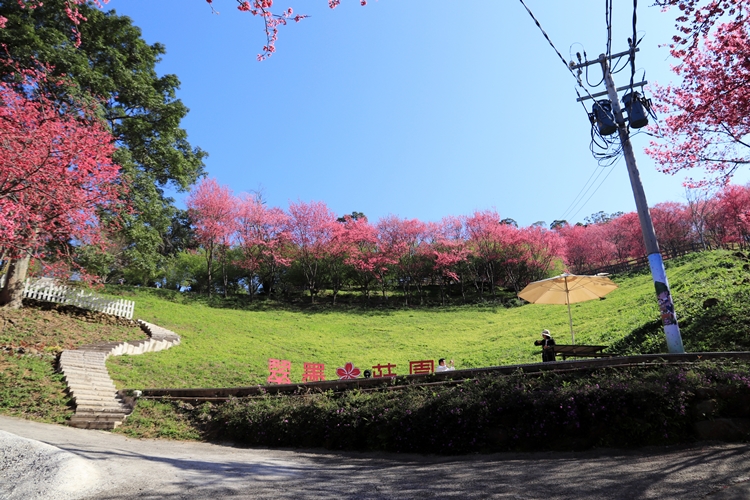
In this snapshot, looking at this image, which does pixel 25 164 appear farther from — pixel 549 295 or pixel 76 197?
pixel 549 295

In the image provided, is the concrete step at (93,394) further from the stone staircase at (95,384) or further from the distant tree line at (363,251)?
the distant tree line at (363,251)

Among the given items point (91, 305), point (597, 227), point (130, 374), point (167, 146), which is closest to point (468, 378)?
point (130, 374)

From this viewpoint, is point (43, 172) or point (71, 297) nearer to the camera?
point (43, 172)

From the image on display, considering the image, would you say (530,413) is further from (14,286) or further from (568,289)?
(14,286)

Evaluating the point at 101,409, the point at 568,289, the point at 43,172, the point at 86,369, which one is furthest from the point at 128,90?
the point at 568,289

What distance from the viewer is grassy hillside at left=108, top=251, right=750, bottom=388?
10805 millimetres

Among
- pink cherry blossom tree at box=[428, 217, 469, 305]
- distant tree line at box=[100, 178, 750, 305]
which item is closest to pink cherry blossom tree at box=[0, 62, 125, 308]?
distant tree line at box=[100, 178, 750, 305]

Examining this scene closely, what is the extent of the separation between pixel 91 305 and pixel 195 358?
680 centimetres

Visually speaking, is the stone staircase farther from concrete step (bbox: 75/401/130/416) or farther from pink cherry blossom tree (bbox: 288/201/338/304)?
pink cherry blossom tree (bbox: 288/201/338/304)

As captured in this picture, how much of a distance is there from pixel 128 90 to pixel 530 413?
21465 millimetres

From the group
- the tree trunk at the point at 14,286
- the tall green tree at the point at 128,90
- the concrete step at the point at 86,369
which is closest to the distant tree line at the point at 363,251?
the tall green tree at the point at 128,90

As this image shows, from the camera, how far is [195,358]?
14797 mm

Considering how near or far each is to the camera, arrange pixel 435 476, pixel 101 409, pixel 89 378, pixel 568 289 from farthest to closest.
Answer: pixel 568 289
pixel 89 378
pixel 101 409
pixel 435 476

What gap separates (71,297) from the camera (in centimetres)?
1758
